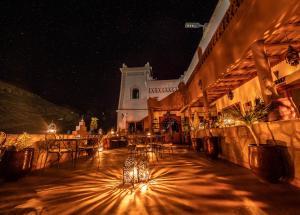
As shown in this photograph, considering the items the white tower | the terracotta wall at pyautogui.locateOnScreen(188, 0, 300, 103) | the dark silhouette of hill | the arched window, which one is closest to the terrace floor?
the terracotta wall at pyautogui.locateOnScreen(188, 0, 300, 103)

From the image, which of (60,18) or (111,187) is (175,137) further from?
(60,18)

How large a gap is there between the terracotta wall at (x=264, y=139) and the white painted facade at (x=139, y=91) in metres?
11.7

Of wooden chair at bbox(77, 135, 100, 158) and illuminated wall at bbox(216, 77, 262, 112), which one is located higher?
illuminated wall at bbox(216, 77, 262, 112)

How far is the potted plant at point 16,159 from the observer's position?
9.26ft

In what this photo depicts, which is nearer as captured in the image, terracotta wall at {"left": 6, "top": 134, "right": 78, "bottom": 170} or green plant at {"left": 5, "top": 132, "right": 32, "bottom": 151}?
green plant at {"left": 5, "top": 132, "right": 32, "bottom": 151}

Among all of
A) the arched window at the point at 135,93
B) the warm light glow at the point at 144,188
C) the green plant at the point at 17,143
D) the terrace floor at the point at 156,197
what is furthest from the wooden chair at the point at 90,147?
the arched window at the point at 135,93

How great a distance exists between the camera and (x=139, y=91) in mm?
16859

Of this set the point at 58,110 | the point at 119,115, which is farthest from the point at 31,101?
the point at 119,115

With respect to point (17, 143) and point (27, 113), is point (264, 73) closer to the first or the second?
point (17, 143)

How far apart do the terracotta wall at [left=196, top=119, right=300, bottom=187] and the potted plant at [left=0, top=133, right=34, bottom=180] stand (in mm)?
4820

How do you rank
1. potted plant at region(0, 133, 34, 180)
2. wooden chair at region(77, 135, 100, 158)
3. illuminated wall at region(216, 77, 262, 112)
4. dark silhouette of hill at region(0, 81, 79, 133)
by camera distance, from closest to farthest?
potted plant at region(0, 133, 34, 180)
wooden chair at region(77, 135, 100, 158)
illuminated wall at region(216, 77, 262, 112)
dark silhouette of hill at region(0, 81, 79, 133)

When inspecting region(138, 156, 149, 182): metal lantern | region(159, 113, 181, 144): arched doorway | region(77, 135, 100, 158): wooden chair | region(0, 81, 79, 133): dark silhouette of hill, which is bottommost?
region(138, 156, 149, 182): metal lantern

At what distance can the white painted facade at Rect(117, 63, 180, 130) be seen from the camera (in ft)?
52.2

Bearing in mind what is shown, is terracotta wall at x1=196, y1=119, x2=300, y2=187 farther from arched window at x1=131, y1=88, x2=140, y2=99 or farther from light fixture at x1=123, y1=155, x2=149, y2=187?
arched window at x1=131, y1=88, x2=140, y2=99
